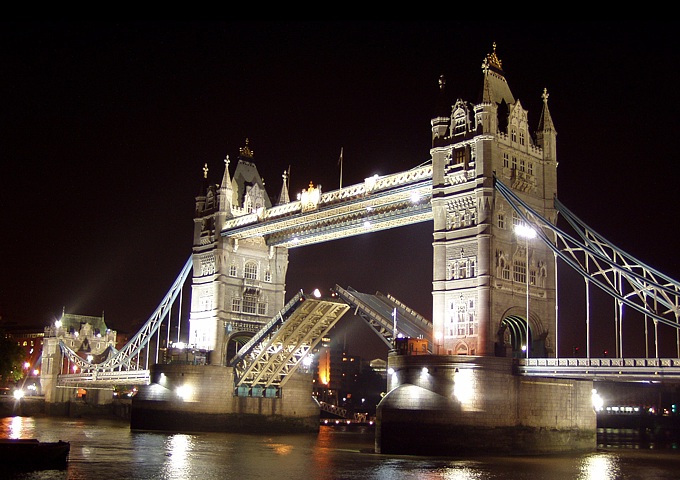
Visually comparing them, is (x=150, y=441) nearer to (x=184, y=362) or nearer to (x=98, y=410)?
(x=184, y=362)

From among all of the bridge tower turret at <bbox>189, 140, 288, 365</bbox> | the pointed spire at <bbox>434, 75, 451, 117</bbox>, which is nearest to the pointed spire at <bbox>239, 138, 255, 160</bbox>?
the bridge tower turret at <bbox>189, 140, 288, 365</bbox>

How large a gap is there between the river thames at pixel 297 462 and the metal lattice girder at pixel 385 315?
268 inches

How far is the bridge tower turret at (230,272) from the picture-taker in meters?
64.9

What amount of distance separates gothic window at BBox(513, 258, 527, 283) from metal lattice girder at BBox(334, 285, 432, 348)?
20.2ft

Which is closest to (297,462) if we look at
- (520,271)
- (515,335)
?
(515,335)

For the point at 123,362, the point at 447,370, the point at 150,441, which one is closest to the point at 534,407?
the point at 447,370

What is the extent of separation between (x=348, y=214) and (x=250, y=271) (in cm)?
1431

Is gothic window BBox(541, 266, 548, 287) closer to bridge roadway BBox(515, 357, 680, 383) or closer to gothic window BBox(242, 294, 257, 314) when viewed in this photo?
bridge roadway BBox(515, 357, 680, 383)

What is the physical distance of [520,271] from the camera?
4716 centimetres

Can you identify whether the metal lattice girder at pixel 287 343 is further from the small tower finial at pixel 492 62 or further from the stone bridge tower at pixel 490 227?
the small tower finial at pixel 492 62

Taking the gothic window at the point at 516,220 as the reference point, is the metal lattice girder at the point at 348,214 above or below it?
above

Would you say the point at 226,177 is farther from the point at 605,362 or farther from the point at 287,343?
the point at 605,362

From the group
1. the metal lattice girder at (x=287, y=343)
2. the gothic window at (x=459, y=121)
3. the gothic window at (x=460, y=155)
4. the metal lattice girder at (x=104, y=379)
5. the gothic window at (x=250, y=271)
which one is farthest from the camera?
the metal lattice girder at (x=104, y=379)

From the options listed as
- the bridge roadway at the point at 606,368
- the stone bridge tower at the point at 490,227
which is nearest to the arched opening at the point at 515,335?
the stone bridge tower at the point at 490,227
